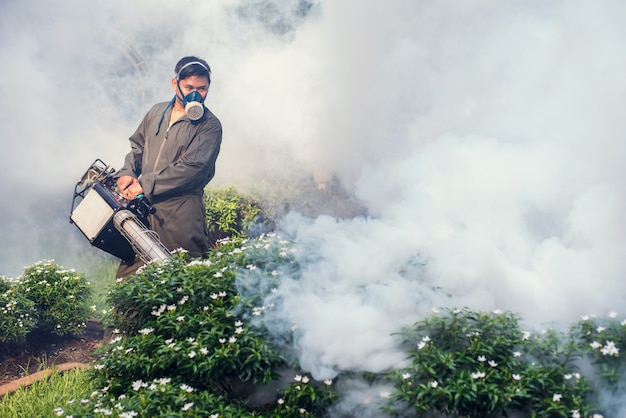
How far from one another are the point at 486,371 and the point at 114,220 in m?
3.53

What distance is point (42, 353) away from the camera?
685 centimetres

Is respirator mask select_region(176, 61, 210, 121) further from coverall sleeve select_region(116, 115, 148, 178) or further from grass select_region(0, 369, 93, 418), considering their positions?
grass select_region(0, 369, 93, 418)

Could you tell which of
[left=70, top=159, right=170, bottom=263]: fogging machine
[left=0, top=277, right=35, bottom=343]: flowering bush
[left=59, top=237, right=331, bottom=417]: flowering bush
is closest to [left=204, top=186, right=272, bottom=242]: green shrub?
[left=70, top=159, right=170, bottom=263]: fogging machine

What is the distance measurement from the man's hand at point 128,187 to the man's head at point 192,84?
0.74 meters

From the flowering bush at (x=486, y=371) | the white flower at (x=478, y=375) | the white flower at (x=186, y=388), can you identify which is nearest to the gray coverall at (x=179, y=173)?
the white flower at (x=186, y=388)

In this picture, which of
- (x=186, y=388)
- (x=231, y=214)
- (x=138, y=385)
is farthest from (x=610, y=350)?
(x=231, y=214)

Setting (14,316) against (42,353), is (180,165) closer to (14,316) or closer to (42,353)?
(14,316)

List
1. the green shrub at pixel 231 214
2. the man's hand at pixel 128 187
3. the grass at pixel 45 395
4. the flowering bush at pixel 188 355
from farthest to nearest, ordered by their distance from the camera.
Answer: the green shrub at pixel 231 214 < the man's hand at pixel 128 187 < the grass at pixel 45 395 < the flowering bush at pixel 188 355

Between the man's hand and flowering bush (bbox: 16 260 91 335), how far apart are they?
3.60ft

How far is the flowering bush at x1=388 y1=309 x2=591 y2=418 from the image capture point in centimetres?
387

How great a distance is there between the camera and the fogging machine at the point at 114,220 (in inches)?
249

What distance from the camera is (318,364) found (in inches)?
171

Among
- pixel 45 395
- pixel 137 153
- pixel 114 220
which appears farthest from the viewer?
pixel 137 153

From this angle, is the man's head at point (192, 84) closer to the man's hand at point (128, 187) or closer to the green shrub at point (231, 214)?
the man's hand at point (128, 187)
